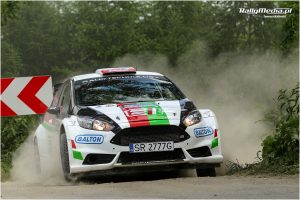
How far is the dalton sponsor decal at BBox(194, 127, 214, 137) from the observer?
10742mm

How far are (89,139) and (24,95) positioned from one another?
1788 mm

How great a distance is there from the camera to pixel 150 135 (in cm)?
1055

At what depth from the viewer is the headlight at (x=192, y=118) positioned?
422 inches

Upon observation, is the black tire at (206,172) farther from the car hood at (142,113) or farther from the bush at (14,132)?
the bush at (14,132)

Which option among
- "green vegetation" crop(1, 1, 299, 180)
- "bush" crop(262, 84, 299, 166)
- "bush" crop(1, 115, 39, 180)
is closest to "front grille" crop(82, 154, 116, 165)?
"bush" crop(262, 84, 299, 166)

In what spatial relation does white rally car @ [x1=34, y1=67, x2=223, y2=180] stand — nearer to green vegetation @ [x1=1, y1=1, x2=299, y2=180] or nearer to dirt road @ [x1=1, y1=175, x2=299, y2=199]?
dirt road @ [x1=1, y1=175, x2=299, y2=199]

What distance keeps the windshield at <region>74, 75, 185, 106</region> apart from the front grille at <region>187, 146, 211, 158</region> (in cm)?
120

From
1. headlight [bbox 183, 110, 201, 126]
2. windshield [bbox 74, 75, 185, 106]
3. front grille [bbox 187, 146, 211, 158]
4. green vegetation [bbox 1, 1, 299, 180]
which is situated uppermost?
windshield [bbox 74, 75, 185, 106]

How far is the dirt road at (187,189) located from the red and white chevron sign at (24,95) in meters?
1.93

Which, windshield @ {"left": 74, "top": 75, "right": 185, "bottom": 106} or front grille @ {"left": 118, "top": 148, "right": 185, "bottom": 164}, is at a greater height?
windshield @ {"left": 74, "top": 75, "right": 185, "bottom": 106}

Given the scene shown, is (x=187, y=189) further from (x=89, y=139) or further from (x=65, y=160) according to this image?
(x=65, y=160)

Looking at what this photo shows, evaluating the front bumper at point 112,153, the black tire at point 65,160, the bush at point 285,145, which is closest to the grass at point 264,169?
the bush at point 285,145

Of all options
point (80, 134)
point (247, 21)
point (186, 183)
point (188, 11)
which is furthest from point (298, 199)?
point (188, 11)

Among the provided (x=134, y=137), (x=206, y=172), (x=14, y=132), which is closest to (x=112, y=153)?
(x=134, y=137)
